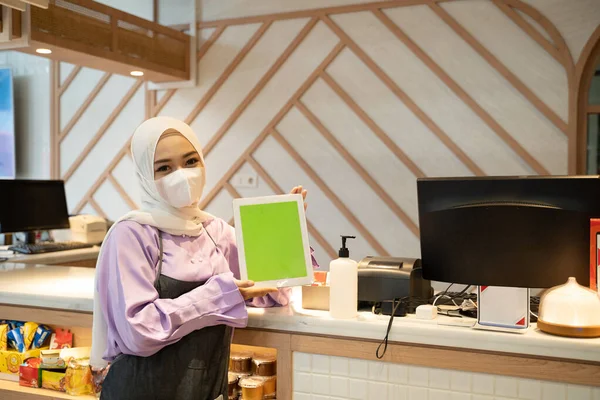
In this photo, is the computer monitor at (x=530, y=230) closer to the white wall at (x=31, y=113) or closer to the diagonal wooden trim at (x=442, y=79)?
the diagonal wooden trim at (x=442, y=79)

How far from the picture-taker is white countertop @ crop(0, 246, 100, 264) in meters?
3.03

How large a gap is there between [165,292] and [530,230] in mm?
819

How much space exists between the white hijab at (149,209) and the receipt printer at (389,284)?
44cm

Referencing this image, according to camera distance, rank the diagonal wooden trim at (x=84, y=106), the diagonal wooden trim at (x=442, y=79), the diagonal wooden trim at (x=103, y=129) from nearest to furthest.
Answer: the diagonal wooden trim at (x=442, y=79), the diagonal wooden trim at (x=103, y=129), the diagonal wooden trim at (x=84, y=106)

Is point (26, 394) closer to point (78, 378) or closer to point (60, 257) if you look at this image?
point (78, 378)

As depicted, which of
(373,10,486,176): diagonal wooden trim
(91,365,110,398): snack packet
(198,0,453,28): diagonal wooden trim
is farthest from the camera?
(198,0,453,28): diagonal wooden trim

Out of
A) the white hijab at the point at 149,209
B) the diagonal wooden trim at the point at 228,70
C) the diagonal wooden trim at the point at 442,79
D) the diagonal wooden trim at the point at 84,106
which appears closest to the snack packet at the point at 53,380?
the white hijab at the point at 149,209

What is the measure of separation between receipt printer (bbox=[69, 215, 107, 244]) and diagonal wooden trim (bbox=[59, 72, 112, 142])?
1.03 m

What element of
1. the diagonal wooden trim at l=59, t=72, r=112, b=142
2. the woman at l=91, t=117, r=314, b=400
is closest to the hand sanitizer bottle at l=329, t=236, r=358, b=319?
the woman at l=91, t=117, r=314, b=400

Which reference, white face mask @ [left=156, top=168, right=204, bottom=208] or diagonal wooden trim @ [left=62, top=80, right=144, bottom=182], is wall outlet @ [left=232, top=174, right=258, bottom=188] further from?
white face mask @ [left=156, top=168, right=204, bottom=208]

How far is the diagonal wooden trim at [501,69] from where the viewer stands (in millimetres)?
3079

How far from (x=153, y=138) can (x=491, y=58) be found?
229 cm

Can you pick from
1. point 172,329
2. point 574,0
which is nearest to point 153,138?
point 172,329

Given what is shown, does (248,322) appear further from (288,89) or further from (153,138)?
(288,89)
